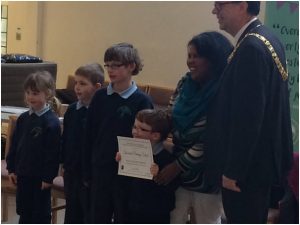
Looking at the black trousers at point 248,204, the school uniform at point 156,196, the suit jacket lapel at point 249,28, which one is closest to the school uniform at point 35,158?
the school uniform at point 156,196

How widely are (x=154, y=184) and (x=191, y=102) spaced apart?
0.40 meters

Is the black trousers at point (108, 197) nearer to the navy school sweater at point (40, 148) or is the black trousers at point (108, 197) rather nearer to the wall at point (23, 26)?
the navy school sweater at point (40, 148)

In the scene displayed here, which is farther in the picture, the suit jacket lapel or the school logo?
the school logo

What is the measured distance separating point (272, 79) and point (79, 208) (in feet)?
4.07

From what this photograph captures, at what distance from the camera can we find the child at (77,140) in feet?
8.17

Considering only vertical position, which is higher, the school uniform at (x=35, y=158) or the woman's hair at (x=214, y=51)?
the woman's hair at (x=214, y=51)

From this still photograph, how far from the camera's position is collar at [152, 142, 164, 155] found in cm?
221

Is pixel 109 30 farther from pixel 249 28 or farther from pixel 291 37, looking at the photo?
pixel 249 28

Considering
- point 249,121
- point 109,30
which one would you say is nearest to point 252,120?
point 249,121

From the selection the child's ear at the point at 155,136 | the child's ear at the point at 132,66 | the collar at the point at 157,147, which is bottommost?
the collar at the point at 157,147

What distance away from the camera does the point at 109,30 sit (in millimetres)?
5648

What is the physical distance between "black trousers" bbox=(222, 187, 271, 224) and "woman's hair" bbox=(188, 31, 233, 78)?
0.49 meters

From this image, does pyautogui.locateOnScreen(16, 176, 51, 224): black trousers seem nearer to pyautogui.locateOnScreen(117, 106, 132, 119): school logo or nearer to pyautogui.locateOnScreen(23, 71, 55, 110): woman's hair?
pyautogui.locateOnScreen(23, 71, 55, 110): woman's hair

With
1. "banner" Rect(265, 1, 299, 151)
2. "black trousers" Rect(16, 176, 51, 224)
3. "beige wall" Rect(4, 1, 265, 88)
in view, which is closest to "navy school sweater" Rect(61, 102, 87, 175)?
"black trousers" Rect(16, 176, 51, 224)
